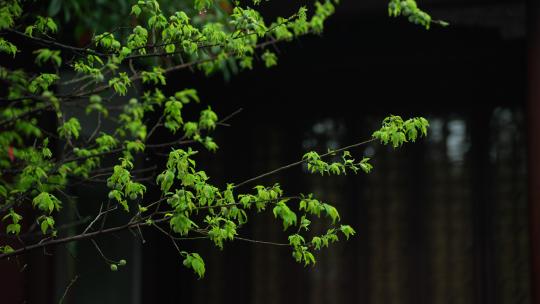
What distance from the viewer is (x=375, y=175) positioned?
298 inches

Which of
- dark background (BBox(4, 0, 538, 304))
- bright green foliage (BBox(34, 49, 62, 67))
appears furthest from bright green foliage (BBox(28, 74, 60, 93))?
dark background (BBox(4, 0, 538, 304))

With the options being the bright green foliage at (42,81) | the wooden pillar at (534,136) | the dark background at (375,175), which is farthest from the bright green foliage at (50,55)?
the wooden pillar at (534,136)

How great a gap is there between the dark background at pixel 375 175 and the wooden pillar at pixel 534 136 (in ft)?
3.06

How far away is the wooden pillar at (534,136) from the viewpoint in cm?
559

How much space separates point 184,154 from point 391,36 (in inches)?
166

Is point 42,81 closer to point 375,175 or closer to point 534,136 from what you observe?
point 534,136

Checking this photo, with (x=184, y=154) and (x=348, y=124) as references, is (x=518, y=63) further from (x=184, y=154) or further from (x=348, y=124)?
(x=184, y=154)

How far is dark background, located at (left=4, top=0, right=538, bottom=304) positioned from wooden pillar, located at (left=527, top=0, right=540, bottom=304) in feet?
3.06

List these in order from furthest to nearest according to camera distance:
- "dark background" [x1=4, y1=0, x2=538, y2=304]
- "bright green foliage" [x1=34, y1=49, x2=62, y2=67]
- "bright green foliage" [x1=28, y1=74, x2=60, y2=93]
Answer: "dark background" [x1=4, y1=0, x2=538, y2=304] < "bright green foliage" [x1=28, y1=74, x2=60, y2=93] < "bright green foliage" [x1=34, y1=49, x2=62, y2=67]

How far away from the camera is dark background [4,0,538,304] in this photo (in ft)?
23.6

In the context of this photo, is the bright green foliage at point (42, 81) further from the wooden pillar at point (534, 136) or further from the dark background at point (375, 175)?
the wooden pillar at point (534, 136)

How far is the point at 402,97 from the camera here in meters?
7.51

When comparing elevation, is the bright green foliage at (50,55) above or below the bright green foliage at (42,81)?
above

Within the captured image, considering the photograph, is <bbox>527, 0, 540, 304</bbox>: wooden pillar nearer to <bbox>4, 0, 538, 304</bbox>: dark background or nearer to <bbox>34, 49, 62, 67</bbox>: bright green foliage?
<bbox>4, 0, 538, 304</bbox>: dark background
